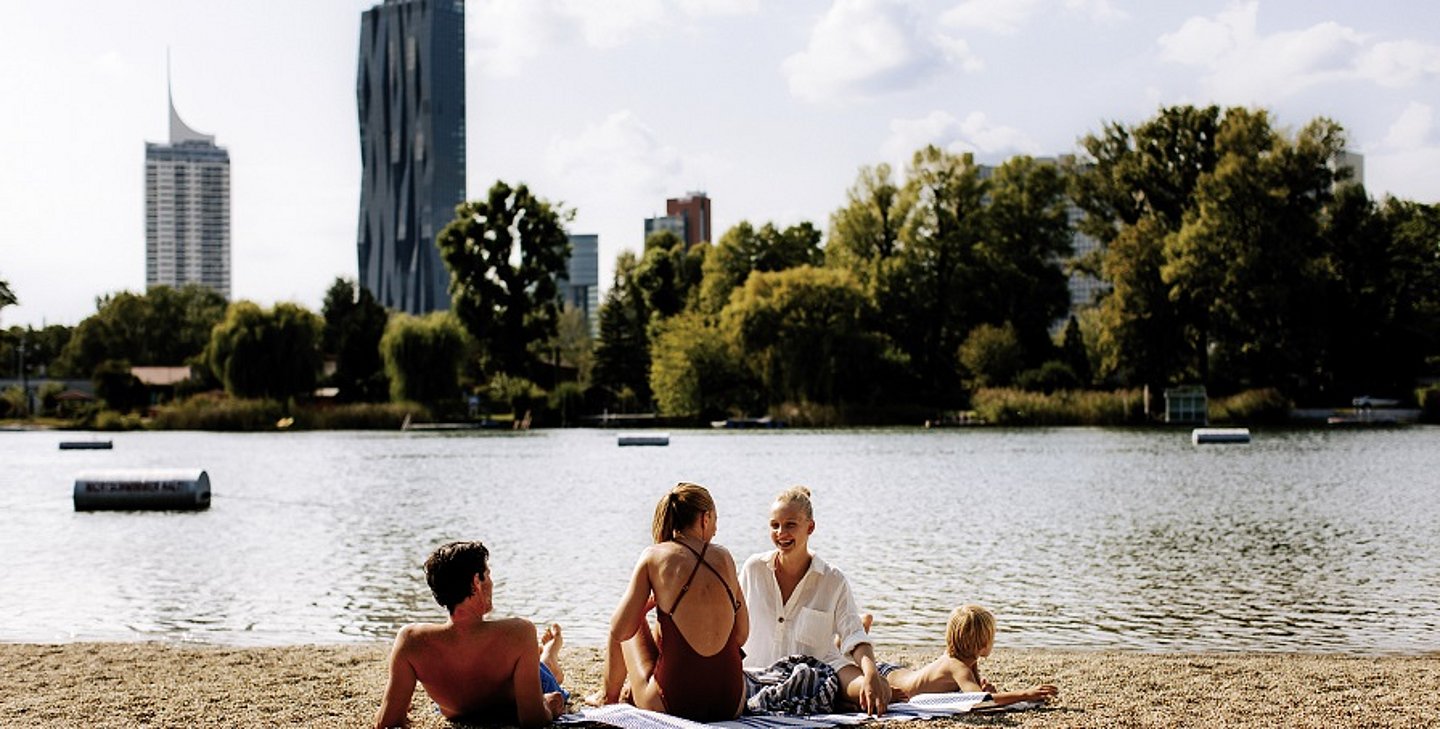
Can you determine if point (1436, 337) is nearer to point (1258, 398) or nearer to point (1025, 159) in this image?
point (1258, 398)

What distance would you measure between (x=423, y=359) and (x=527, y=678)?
62.4 metres

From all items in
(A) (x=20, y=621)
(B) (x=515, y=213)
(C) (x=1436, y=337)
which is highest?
(B) (x=515, y=213)

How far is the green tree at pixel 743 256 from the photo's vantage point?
3086 inches

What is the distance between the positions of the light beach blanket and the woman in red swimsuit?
113 millimetres

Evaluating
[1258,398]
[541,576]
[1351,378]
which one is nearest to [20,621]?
[541,576]

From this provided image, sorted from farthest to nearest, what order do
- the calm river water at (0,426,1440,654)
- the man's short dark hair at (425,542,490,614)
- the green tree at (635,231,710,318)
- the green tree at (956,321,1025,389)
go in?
the green tree at (635,231,710,318) → the green tree at (956,321,1025,389) → the calm river water at (0,426,1440,654) → the man's short dark hair at (425,542,490,614)

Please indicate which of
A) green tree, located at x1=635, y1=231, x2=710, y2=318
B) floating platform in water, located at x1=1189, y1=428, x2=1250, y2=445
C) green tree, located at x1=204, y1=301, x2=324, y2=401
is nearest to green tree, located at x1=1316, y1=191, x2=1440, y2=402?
floating platform in water, located at x1=1189, y1=428, x2=1250, y2=445

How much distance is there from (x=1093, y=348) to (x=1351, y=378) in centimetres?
1191

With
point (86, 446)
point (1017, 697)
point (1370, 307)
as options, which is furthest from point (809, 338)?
point (1017, 697)

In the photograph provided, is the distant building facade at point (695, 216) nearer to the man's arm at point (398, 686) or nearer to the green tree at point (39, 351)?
the green tree at point (39, 351)

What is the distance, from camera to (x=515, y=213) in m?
78.1

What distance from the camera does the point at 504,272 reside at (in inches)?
3056

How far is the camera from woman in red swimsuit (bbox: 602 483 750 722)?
20.2 feet

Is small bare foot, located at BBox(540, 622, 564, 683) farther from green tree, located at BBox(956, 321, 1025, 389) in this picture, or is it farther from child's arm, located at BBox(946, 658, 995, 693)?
green tree, located at BBox(956, 321, 1025, 389)
